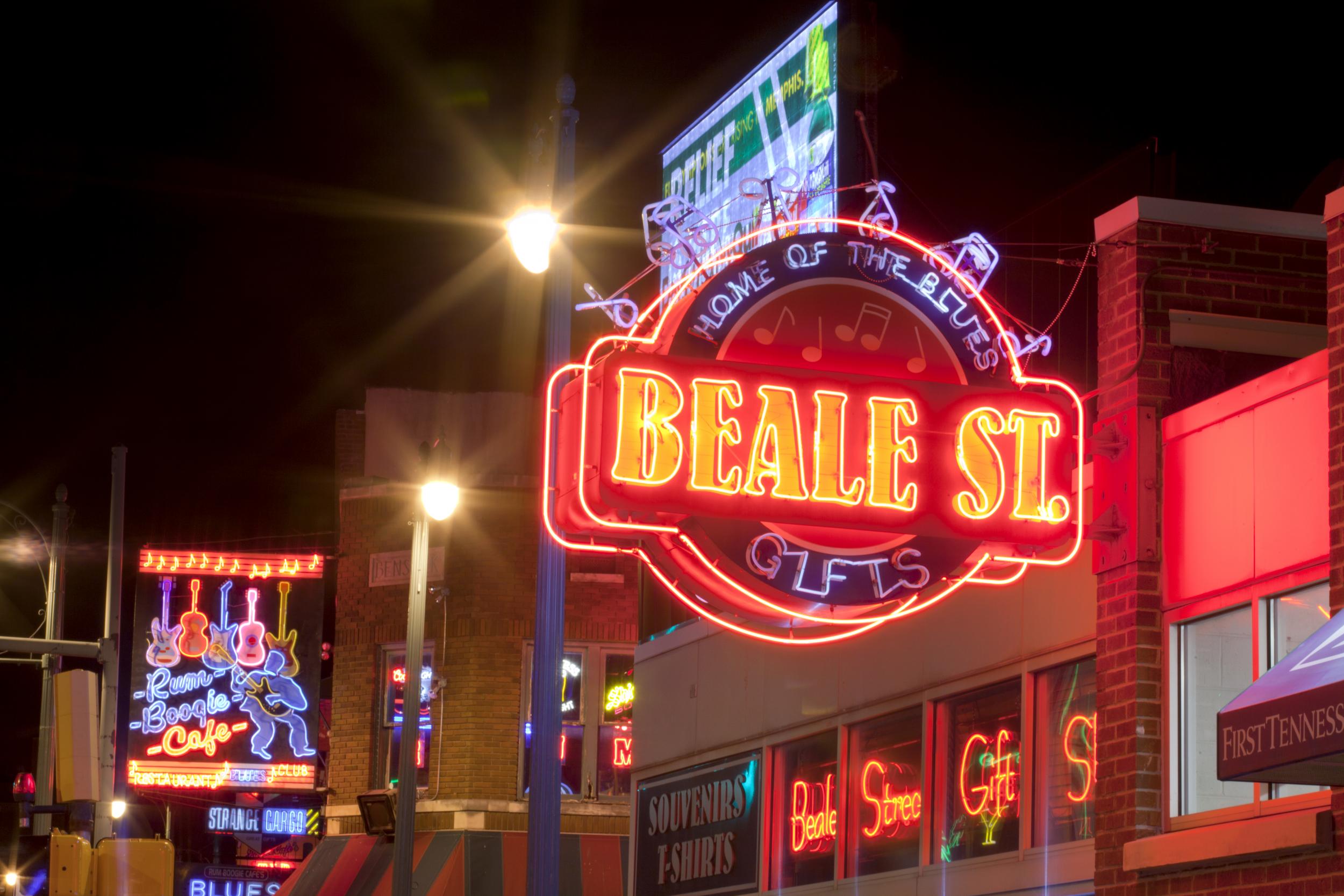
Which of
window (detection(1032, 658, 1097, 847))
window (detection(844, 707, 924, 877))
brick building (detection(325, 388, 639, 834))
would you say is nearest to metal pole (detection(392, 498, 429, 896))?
window (detection(844, 707, 924, 877))

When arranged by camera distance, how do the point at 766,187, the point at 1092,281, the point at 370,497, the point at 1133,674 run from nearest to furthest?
the point at 1133,674 < the point at 766,187 < the point at 1092,281 < the point at 370,497

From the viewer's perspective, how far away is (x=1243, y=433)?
399 inches

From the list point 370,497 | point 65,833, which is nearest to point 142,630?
point 370,497

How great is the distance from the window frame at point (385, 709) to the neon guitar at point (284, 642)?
76.7 inches

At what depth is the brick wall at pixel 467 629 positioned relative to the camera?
1043 inches

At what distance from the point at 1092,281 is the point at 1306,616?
4.00m

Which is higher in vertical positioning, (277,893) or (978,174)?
(978,174)

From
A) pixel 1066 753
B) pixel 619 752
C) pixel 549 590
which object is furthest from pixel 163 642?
pixel 1066 753

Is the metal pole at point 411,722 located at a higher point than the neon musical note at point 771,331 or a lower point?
lower

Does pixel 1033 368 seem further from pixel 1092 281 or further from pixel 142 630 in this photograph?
pixel 142 630

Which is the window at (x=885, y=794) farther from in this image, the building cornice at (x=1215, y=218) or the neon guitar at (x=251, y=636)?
the neon guitar at (x=251, y=636)

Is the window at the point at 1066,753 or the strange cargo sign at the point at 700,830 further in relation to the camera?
the strange cargo sign at the point at 700,830

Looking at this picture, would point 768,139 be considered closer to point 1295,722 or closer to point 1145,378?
point 1145,378

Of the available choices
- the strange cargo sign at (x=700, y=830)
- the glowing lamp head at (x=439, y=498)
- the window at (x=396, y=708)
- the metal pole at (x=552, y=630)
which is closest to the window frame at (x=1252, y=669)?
the metal pole at (x=552, y=630)
